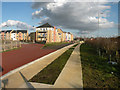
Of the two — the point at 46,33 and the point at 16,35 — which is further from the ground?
the point at 16,35

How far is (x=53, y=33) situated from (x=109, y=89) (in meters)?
44.8

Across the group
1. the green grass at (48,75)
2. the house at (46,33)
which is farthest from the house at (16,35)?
the green grass at (48,75)

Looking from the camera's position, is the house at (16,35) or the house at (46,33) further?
the house at (16,35)

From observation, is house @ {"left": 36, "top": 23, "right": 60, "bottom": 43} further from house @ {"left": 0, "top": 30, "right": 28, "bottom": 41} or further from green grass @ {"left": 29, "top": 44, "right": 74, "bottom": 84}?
green grass @ {"left": 29, "top": 44, "right": 74, "bottom": 84}

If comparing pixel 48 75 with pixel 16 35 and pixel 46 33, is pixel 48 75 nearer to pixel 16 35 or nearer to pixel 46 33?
pixel 46 33

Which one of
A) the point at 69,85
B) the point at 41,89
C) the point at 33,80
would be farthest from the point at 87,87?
the point at 33,80

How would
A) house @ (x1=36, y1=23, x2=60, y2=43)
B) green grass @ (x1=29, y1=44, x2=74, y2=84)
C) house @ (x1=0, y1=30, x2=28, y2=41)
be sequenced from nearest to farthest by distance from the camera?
green grass @ (x1=29, y1=44, x2=74, y2=84) < house @ (x1=36, y1=23, x2=60, y2=43) < house @ (x1=0, y1=30, x2=28, y2=41)

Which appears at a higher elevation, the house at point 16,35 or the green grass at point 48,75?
the house at point 16,35

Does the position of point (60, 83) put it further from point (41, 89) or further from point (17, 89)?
point (17, 89)

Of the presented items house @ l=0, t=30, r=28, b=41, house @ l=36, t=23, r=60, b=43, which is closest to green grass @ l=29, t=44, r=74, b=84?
house @ l=36, t=23, r=60, b=43

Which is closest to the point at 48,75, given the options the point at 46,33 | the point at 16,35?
the point at 46,33

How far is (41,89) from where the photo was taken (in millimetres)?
3168

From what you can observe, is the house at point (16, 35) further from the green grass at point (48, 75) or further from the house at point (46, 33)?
the green grass at point (48, 75)

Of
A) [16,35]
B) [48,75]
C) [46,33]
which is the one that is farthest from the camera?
[16,35]
